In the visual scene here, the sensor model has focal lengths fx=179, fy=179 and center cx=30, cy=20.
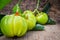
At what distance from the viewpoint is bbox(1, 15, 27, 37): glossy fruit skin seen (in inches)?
25.9

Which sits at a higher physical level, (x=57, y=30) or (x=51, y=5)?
(x=51, y=5)

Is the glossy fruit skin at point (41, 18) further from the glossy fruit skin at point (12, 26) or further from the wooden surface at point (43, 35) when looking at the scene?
the glossy fruit skin at point (12, 26)

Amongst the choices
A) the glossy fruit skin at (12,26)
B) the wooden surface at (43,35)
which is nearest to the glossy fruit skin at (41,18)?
the wooden surface at (43,35)

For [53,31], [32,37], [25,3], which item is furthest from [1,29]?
[25,3]

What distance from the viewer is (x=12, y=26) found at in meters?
0.66

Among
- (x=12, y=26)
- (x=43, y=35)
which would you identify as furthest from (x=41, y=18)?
(x=12, y=26)

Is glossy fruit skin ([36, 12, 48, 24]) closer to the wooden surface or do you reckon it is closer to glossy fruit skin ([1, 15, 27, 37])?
the wooden surface

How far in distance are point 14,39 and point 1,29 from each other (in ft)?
0.21

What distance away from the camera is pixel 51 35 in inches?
29.9

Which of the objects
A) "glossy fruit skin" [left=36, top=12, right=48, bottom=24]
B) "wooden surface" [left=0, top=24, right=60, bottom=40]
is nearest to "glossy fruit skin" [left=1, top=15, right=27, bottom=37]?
"wooden surface" [left=0, top=24, right=60, bottom=40]

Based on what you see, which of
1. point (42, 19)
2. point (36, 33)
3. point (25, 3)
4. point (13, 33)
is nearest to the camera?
point (13, 33)

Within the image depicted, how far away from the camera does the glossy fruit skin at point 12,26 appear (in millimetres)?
657

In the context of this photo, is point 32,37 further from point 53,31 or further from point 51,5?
point 51,5

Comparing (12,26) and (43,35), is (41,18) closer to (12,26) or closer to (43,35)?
(43,35)
